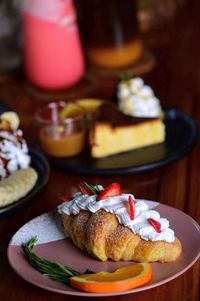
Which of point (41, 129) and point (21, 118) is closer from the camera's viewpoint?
point (41, 129)

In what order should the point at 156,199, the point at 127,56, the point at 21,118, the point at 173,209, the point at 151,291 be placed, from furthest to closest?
the point at 127,56
the point at 21,118
the point at 156,199
the point at 173,209
the point at 151,291

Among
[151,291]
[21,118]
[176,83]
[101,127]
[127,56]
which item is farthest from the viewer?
[127,56]

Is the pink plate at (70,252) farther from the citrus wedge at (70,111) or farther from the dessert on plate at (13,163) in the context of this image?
the citrus wedge at (70,111)

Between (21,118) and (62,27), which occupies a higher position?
(62,27)

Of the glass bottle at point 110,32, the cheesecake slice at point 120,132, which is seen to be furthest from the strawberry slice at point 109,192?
the glass bottle at point 110,32

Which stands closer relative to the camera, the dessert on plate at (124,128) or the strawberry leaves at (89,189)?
the strawberry leaves at (89,189)

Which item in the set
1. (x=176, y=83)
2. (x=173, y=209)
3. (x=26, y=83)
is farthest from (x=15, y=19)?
(x=173, y=209)

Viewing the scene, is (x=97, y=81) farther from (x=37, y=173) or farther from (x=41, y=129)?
(x=37, y=173)

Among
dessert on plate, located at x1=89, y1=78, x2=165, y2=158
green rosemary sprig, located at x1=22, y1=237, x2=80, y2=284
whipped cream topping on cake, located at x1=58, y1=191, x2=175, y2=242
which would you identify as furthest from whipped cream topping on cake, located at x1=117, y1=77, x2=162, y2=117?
green rosemary sprig, located at x1=22, y1=237, x2=80, y2=284
